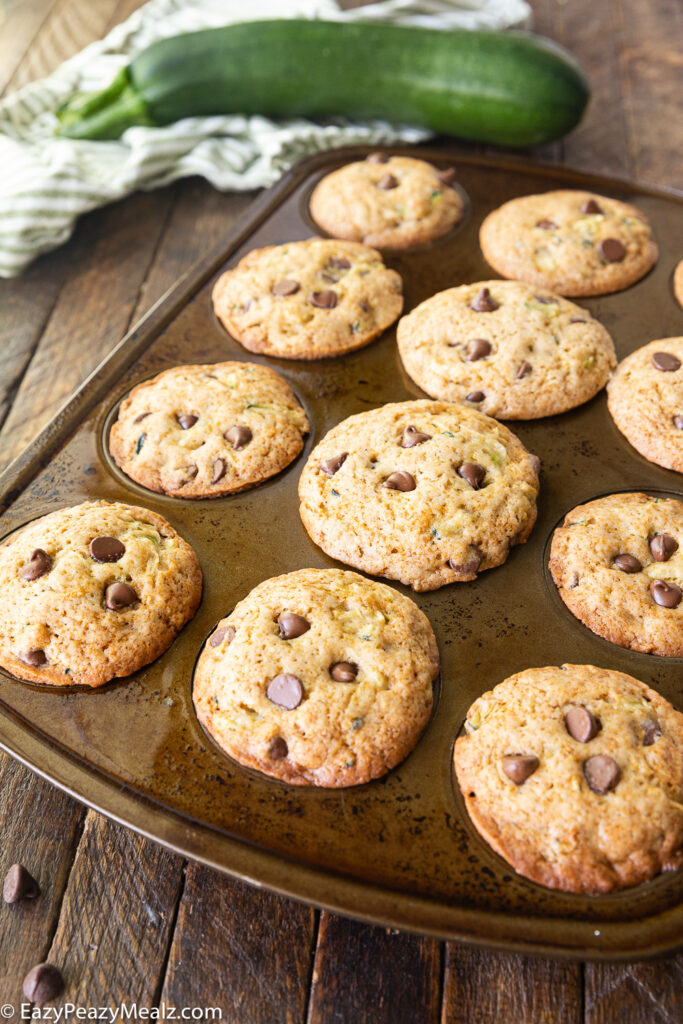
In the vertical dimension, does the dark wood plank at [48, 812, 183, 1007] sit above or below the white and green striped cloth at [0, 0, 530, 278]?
below

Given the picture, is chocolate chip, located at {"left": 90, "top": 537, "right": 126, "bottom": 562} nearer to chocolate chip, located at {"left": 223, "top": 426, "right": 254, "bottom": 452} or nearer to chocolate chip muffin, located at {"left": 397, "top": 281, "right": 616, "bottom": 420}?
chocolate chip, located at {"left": 223, "top": 426, "right": 254, "bottom": 452}

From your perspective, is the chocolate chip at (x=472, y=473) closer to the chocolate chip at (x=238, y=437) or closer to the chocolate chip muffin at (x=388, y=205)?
the chocolate chip at (x=238, y=437)

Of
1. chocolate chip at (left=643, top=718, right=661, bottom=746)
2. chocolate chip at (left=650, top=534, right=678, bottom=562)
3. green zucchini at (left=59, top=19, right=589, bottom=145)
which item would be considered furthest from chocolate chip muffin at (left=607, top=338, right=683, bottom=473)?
green zucchini at (left=59, top=19, right=589, bottom=145)

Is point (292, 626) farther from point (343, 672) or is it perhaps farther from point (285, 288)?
point (285, 288)

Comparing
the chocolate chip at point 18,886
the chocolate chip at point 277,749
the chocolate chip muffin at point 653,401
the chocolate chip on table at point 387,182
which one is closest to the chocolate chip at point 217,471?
the chocolate chip at point 277,749

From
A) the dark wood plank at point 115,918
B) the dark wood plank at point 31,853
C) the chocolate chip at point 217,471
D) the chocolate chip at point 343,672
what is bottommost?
the dark wood plank at point 115,918
